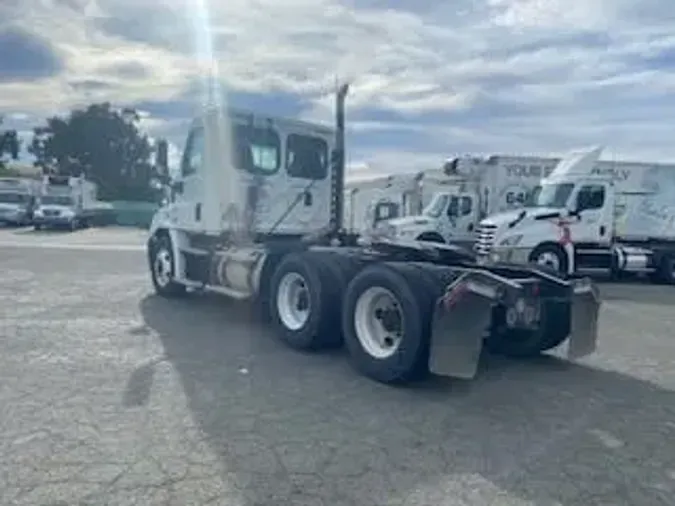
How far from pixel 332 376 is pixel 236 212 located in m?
4.39

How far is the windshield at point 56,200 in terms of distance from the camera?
38156mm

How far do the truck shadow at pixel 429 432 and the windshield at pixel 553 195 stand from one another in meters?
11.4

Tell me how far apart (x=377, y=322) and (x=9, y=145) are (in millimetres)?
74753

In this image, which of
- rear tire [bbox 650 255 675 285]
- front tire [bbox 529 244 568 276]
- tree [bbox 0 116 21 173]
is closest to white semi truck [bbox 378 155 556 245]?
front tire [bbox 529 244 568 276]

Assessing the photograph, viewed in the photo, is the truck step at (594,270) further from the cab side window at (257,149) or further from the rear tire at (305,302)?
the rear tire at (305,302)

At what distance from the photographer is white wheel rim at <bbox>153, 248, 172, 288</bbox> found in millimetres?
11773

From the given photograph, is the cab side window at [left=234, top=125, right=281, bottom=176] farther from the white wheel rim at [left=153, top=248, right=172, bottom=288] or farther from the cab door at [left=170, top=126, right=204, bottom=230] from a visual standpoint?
the white wheel rim at [left=153, top=248, right=172, bottom=288]

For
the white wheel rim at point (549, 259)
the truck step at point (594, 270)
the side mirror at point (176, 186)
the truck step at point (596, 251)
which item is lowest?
the truck step at point (594, 270)

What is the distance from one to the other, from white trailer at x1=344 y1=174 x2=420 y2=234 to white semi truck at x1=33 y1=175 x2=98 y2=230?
17259mm

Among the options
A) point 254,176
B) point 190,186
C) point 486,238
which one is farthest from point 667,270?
point 190,186

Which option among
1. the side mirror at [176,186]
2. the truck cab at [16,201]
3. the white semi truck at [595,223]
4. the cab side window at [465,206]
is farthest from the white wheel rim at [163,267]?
the truck cab at [16,201]

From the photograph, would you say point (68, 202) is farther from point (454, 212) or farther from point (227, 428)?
point (227, 428)

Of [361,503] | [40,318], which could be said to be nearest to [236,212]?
[40,318]

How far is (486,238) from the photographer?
696 inches
